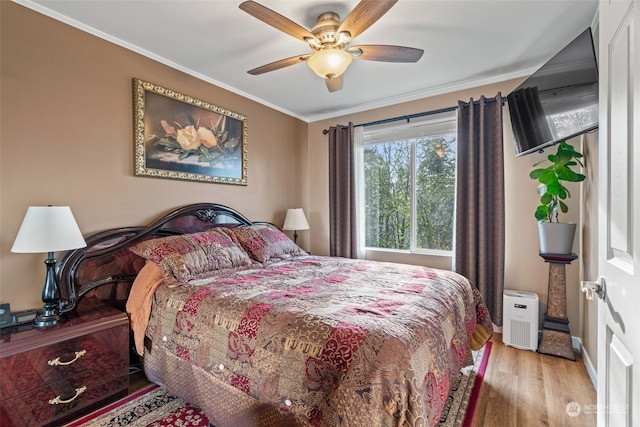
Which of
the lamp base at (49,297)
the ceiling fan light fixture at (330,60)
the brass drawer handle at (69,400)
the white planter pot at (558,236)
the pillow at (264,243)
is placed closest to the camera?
the brass drawer handle at (69,400)

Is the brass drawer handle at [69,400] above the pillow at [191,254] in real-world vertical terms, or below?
below

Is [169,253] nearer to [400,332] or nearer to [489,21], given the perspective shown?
[400,332]

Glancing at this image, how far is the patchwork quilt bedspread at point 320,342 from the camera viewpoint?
1.09m

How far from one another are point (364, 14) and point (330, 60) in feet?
1.23

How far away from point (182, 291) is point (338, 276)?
1.16 metres

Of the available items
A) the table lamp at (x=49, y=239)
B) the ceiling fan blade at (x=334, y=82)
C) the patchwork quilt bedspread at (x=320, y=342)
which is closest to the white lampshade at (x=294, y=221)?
the patchwork quilt bedspread at (x=320, y=342)

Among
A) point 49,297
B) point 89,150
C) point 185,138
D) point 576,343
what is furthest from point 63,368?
point 576,343

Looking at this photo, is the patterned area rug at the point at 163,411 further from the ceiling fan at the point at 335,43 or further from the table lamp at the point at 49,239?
the ceiling fan at the point at 335,43

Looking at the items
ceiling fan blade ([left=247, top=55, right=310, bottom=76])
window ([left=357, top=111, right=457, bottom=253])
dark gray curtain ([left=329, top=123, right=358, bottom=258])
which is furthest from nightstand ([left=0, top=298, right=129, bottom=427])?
window ([left=357, top=111, right=457, bottom=253])

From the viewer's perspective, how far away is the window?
340 centimetres

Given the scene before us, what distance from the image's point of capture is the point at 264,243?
2.96 meters

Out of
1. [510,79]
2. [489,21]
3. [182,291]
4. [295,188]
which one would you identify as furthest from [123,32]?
[510,79]

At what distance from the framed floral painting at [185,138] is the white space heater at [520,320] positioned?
10.3 feet

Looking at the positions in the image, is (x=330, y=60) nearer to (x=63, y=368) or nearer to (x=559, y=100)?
(x=559, y=100)
